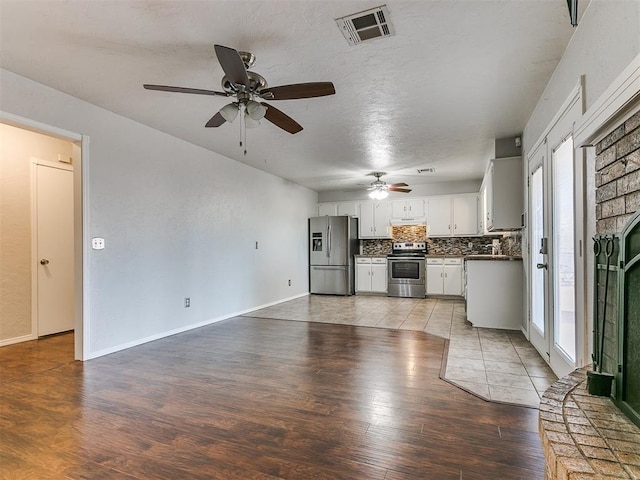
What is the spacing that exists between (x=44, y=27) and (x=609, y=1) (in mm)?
3280

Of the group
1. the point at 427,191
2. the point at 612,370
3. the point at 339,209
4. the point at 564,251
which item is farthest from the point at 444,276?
the point at 612,370

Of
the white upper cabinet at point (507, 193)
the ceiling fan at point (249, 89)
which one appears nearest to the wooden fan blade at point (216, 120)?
the ceiling fan at point (249, 89)

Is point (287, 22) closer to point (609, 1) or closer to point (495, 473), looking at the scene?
point (609, 1)

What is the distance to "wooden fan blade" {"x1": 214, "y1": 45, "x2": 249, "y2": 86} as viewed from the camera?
1.89 meters

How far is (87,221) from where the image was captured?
3352 mm

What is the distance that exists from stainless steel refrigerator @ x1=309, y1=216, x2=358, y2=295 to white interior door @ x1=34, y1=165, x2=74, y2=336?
4.66 m

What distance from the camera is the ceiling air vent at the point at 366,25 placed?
2064mm

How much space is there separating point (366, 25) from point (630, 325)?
6.84 feet

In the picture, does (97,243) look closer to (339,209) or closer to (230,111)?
(230,111)

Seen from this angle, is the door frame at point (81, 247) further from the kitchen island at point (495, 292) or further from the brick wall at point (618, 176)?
the kitchen island at point (495, 292)

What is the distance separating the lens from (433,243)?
25.2 ft

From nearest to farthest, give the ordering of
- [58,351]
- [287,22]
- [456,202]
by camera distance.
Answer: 1. [287,22]
2. [58,351]
3. [456,202]

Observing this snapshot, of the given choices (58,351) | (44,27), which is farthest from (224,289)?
(44,27)

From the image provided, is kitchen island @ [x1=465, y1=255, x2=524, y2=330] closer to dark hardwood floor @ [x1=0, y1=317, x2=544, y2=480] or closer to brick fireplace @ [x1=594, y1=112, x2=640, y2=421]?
dark hardwood floor @ [x1=0, y1=317, x2=544, y2=480]
